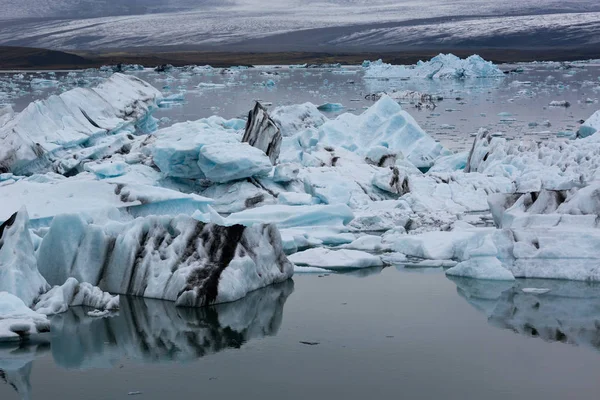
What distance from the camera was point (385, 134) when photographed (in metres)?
13.5

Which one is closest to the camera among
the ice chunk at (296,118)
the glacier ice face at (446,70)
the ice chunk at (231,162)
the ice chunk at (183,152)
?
the ice chunk at (231,162)

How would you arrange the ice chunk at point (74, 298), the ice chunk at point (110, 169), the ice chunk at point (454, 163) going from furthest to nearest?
the ice chunk at point (454, 163) → the ice chunk at point (110, 169) → the ice chunk at point (74, 298)

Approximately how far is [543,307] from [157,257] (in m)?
2.92

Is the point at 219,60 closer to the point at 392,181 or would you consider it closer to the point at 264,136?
the point at 264,136

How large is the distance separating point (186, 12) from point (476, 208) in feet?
348

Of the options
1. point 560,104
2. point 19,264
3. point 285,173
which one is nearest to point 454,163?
point 285,173

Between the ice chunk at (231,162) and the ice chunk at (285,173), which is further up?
the ice chunk at (231,162)

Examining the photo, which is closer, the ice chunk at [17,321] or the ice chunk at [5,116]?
the ice chunk at [17,321]

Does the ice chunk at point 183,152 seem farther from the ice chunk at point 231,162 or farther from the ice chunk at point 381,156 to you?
the ice chunk at point 381,156

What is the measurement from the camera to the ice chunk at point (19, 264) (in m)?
5.98

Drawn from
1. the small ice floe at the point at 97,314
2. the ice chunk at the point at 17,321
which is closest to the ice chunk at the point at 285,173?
the small ice floe at the point at 97,314

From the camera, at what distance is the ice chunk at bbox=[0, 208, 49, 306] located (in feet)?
19.6

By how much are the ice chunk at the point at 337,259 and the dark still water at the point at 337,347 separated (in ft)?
1.29

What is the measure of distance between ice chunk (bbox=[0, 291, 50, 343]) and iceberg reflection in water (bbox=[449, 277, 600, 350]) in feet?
10.3
